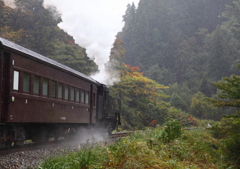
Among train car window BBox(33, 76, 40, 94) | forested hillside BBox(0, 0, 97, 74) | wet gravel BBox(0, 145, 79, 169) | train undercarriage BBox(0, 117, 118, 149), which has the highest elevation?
→ forested hillside BBox(0, 0, 97, 74)

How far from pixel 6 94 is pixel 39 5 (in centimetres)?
3072

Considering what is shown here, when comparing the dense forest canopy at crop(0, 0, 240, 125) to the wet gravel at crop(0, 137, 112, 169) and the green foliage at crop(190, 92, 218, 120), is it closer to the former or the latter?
the green foliage at crop(190, 92, 218, 120)

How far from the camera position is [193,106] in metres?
46.5

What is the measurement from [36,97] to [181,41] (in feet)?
298

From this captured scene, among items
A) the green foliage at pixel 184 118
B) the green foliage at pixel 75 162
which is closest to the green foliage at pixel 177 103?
the green foliage at pixel 184 118

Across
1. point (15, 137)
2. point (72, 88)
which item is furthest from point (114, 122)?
point (15, 137)

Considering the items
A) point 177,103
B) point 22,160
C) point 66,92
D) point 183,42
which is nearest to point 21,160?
point 22,160

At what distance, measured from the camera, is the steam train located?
7.84m

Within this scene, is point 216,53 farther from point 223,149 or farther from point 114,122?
point 223,149

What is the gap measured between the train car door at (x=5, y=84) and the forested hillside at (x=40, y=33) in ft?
71.1

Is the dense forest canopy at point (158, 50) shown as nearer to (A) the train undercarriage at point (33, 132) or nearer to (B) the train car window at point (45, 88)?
(B) the train car window at point (45, 88)

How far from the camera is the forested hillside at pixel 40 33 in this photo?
3039 centimetres

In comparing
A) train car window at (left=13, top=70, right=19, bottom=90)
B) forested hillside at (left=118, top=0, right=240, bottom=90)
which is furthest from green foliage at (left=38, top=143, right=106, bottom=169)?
forested hillside at (left=118, top=0, right=240, bottom=90)

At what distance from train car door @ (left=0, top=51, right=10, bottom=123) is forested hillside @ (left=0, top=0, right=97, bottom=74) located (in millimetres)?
21670
